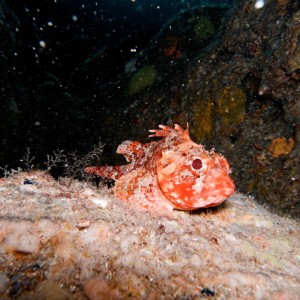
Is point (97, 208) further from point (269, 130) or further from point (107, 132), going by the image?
point (107, 132)

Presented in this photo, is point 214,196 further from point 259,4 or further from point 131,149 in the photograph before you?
point 259,4

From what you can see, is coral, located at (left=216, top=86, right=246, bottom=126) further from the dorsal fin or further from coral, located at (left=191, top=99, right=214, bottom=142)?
the dorsal fin

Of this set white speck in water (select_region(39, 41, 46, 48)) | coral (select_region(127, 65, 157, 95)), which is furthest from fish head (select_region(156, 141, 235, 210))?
white speck in water (select_region(39, 41, 46, 48))

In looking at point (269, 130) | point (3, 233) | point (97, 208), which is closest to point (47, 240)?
point (3, 233)

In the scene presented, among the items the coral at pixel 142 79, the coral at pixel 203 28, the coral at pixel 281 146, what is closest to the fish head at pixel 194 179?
the coral at pixel 281 146

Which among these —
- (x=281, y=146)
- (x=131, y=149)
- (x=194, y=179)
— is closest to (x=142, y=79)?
(x=281, y=146)

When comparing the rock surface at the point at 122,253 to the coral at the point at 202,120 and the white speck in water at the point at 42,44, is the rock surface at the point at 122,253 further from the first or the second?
the white speck in water at the point at 42,44
